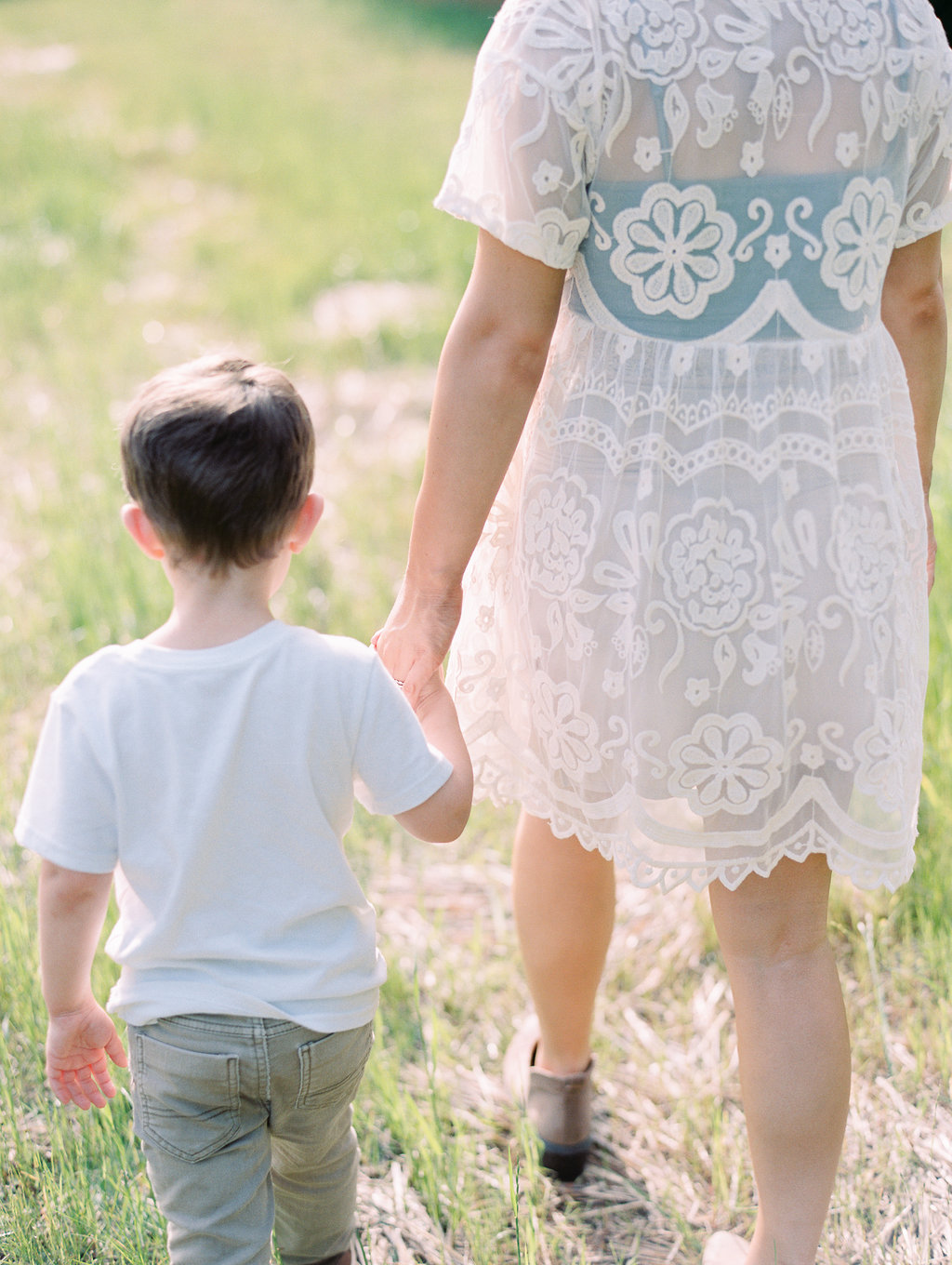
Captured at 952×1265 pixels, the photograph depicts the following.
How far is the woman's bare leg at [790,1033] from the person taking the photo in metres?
1.49

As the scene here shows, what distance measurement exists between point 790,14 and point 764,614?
0.61m

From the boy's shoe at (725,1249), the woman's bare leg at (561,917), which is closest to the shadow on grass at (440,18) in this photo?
the woman's bare leg at (561,917)

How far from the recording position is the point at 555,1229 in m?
1.82

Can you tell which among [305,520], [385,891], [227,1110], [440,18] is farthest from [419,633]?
[440,18]

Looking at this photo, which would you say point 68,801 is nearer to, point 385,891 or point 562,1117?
point 562,1117

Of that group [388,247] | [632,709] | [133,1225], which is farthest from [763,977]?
[388,247]

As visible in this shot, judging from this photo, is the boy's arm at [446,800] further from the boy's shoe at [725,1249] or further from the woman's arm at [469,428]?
the boy's shoe at [725,1249]

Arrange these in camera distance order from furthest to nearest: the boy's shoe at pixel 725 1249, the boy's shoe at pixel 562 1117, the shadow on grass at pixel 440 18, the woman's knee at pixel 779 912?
1. the shadow on grass at pixel 440 18
2. the boy's shoe at pixel 562 1117
3. the boy's shoe at pixel 725 1249
4. the woman's knee at pixel 779 912

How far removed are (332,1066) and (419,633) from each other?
0.49 meters

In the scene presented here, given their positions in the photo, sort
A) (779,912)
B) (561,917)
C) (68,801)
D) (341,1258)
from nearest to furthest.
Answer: (68,801), (779,912), (341,1258), (561,917)

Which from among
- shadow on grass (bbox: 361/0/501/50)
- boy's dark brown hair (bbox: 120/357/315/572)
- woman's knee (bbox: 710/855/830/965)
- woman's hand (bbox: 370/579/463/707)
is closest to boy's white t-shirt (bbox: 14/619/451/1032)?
boy's dark brown hair (bbox: 120/357/315/572)

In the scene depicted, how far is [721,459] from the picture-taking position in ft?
4.50

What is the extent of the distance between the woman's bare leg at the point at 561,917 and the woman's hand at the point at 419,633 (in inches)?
15.1

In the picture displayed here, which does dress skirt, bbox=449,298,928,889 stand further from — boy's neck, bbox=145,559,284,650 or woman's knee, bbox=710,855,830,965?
boy's neck, bbox=145,559,284,650
